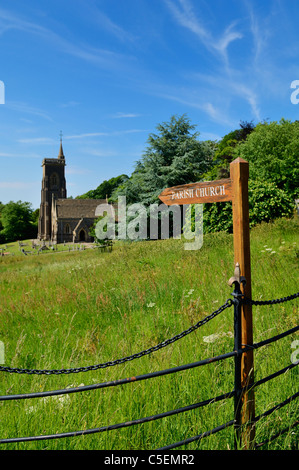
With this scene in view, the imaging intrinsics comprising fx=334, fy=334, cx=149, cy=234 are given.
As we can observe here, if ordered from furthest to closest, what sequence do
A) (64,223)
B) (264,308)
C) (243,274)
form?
1. (64,223)
2. (264,308)
3. (243,274)

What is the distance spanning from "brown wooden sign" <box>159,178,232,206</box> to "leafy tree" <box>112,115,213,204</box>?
722 inches

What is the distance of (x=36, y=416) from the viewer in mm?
2557

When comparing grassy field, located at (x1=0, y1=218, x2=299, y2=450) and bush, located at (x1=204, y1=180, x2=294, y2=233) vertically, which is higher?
bush, located at (x1=204, y1=180, x2=294, y2=233)

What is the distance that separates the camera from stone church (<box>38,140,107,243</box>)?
7288 centimetres

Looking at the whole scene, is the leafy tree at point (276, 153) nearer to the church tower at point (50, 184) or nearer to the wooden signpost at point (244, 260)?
the wooden signpost at point (244, 260)

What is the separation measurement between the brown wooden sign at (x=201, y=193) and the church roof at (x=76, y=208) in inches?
2794

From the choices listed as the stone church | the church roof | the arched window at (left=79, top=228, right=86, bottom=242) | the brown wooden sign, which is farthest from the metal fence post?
the church roof

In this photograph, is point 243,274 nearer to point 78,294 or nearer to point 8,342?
point 8,342

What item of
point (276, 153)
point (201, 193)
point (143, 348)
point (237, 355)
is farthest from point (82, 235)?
point (237, 355)

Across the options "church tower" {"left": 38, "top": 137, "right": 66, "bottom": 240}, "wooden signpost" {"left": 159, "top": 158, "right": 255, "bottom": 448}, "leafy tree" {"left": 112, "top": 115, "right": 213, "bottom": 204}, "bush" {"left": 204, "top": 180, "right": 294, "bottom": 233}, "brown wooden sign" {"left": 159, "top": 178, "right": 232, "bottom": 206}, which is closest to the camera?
"wooden signpost" {"left": 159, "top": 158, "right": 255, "bottom": 448}

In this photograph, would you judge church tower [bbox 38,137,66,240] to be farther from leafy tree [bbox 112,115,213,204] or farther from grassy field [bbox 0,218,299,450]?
grassy field [bbox 0,218,299,450]
